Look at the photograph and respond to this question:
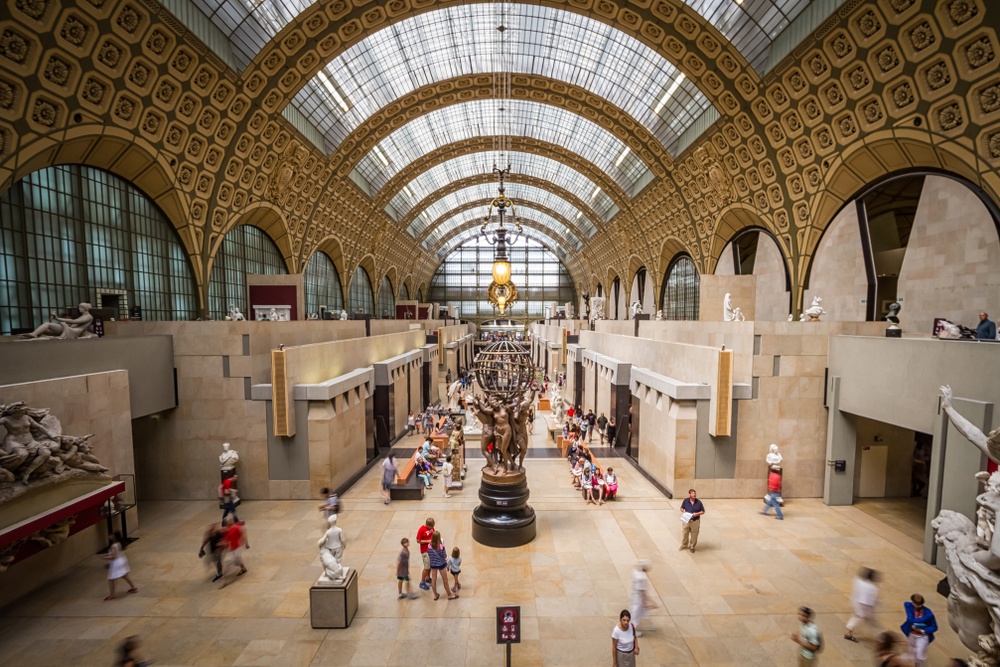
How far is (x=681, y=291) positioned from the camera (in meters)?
30.9

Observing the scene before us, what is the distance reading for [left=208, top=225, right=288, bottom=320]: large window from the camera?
19719 mm

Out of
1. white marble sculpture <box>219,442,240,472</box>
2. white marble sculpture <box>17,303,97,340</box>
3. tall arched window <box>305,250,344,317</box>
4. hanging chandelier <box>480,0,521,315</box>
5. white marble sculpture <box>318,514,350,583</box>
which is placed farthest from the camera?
tall arched window <box>305,250,344,317</box>

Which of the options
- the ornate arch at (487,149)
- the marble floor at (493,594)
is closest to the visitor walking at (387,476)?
the marble floor at (493,594)

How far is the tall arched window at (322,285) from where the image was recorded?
2830 cm

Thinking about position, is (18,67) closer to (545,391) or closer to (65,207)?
(65,207)

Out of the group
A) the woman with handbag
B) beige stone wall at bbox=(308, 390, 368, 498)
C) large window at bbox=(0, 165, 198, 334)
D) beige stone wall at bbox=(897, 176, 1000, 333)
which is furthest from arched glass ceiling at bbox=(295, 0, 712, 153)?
the woman with handbag

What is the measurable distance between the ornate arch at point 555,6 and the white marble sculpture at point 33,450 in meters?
14.2

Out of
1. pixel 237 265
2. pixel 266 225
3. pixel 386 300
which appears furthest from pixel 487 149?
pixel 237 265

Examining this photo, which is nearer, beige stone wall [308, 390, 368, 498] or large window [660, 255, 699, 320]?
beige stone wall [308, 390, 368, 498]

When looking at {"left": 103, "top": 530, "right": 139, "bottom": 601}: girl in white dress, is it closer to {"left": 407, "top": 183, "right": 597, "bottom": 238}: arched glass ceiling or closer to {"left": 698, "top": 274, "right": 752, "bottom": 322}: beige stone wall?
A: {"left": 698, "top": 274, "right": 752, "bottom": 322}: beige stone wall

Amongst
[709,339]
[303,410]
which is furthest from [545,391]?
[303,410]

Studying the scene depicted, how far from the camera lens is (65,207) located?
13.1 m

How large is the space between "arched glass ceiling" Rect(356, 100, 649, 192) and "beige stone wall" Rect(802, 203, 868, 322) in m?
13.6

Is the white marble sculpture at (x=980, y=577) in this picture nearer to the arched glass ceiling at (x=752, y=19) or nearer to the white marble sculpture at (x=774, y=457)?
the white marble sculpture at (x=774, y=457)
